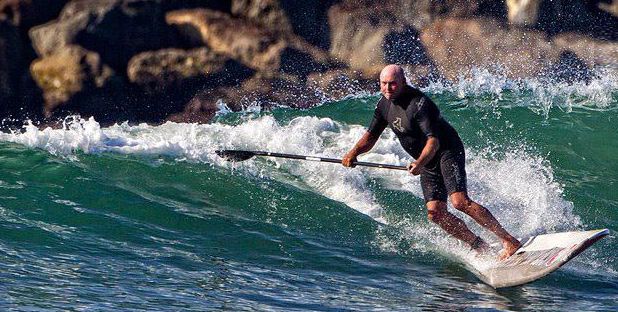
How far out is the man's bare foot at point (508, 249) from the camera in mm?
8702

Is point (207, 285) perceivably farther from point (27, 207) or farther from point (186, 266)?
point (27, 207)

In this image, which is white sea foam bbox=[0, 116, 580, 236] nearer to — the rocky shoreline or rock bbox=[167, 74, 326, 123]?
rock bbox=[167, 74, 326, 123]

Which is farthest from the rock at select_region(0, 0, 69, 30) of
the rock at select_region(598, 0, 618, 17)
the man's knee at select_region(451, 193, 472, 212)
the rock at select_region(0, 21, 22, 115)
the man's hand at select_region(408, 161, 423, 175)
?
the rock at select_region(598, 0, 618, 17)

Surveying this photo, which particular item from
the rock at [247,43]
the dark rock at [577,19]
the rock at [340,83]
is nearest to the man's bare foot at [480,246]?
the rock at [340,83]

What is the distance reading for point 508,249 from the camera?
875cm

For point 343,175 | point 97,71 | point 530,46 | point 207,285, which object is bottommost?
point 207,285

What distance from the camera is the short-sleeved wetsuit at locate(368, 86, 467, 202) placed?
8.60m

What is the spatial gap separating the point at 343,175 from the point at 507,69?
18.2ft

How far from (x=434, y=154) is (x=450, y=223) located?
70cm

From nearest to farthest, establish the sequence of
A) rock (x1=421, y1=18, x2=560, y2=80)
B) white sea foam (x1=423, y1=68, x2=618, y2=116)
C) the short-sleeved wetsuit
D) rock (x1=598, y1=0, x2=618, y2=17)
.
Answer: the short-sleeved wetsuit
white sea foam (x1=423, y1=68, x2=618, y2=116)
rock (x1=421, y1=18, x2=560, y2=80)
rock (x1=598, y1=0, x2=618, y2=17)

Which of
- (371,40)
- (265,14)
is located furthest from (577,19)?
(265,14)

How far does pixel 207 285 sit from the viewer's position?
7.72 m

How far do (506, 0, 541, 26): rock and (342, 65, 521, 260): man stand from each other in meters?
8.06

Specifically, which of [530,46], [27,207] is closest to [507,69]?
[530,46]
